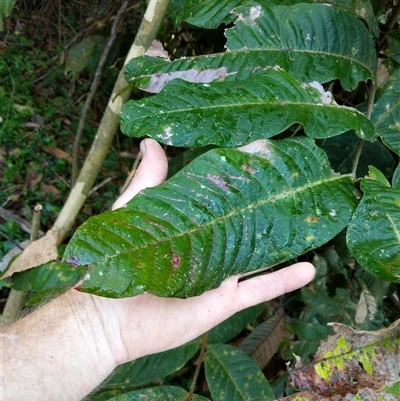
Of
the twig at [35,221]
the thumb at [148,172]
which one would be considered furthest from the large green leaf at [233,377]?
the twig at [35,221]

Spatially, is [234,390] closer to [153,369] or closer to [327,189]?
[153,369]

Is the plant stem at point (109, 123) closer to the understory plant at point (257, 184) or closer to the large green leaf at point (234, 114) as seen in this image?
the understory plant at point (257, 184)

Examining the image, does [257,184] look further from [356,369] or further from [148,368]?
[148,368]

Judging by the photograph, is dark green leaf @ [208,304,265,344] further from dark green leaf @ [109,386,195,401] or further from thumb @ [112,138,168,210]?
thumb @ [112,138,168,210]

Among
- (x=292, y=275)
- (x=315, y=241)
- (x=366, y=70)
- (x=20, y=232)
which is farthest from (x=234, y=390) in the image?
(x=20, y=232)

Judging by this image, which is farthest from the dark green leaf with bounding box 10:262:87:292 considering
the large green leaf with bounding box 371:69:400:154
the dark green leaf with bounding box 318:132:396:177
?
the large green leaf with bounding box 371:69:400:154

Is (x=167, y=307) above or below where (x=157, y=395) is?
above

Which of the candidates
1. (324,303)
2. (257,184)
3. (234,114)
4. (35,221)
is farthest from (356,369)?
(35,221)
